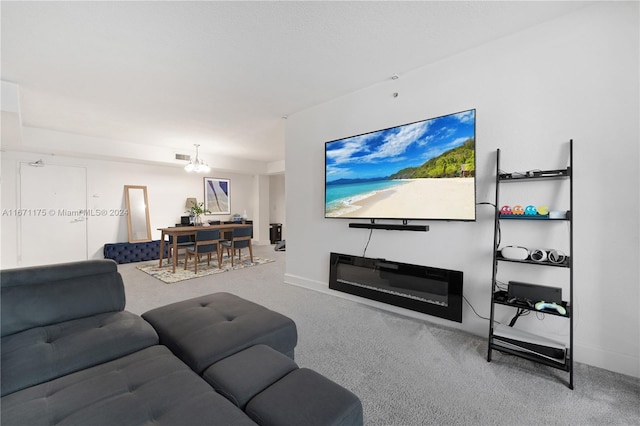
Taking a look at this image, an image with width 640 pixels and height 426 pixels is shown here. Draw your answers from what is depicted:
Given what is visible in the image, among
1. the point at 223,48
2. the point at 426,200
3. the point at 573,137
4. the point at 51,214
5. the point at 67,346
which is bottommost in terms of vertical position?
the point at 67,346

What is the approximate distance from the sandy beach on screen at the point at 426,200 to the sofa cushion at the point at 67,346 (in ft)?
7.72

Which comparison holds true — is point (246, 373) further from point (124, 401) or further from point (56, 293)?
point (56, 293)

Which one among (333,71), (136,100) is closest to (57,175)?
(136,100)

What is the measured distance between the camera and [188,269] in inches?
206

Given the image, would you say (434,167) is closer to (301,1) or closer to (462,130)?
(462,130)

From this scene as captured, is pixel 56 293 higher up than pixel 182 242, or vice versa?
pixel 56 293

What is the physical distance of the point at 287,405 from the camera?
1.05 meters

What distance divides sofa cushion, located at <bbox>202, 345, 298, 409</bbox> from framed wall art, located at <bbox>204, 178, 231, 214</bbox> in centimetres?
687

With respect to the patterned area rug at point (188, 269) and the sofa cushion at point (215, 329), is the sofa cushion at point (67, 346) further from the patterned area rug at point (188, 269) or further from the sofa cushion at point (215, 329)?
the patterned area rug at point (188, 269)

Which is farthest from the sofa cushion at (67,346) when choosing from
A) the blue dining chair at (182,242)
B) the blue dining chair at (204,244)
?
the blue dining chair at (182,242)

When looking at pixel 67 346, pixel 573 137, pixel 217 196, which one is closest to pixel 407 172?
pixel 573 137

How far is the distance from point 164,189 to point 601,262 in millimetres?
7785

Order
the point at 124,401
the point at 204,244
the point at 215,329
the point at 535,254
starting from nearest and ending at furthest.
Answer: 1. the point at 124,401
2. the point at 215,329
3. the point at 535,254
4. the point at 204,244

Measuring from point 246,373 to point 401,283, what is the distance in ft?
6.82
